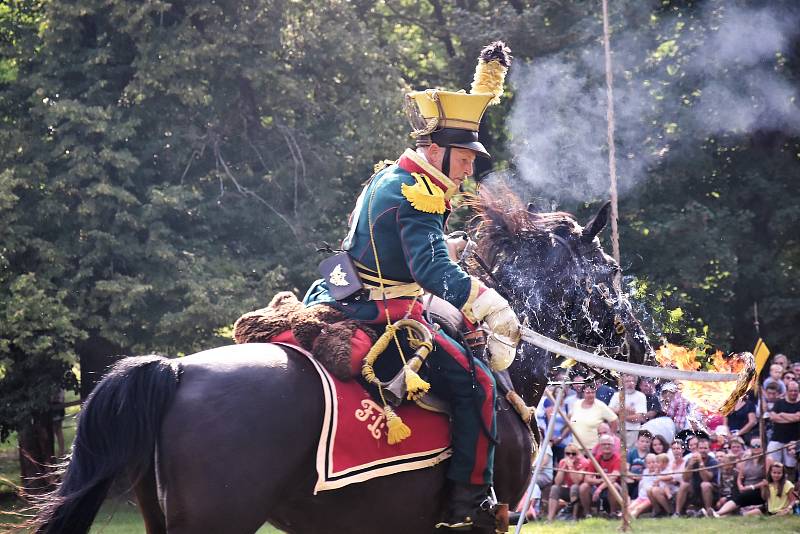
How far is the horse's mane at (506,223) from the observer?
20.5 feet

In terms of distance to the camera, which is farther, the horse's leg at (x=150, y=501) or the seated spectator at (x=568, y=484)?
the seated spectator at (x=568, y=484)

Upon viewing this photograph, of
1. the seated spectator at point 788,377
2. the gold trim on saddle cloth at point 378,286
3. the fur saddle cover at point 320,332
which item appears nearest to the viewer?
the fur saddle cover at point 320,332

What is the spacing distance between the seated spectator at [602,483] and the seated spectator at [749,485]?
1124 millimetres

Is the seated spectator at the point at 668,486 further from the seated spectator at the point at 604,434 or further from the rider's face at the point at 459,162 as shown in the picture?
the rider's face at the point at 459,162

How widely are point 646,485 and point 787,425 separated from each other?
1641 millimetres

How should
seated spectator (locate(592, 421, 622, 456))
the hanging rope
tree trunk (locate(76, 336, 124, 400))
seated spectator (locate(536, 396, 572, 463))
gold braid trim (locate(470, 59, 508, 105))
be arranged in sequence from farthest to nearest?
tree trunk (locate(76, 336, 124, 400)) < seated spectator (locate(536, 396, 572, 463)) < seated spectator (locate(592, 421, 622, 456)) < the hanging rope < gold braid trim (locate(470, 59, 508, 105))

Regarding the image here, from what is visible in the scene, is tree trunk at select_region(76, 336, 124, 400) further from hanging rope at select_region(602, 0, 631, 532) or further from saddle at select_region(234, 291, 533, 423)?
saddle at select_region(234, 291, 533, 423)

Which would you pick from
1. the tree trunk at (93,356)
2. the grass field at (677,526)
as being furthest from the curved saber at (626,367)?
the tree trunk at (93,356)

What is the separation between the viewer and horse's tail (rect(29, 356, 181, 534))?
4727mm

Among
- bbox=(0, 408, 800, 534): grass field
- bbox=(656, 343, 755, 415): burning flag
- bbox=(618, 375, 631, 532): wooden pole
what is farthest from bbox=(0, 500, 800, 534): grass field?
bbox=(656, 343, 755, 415): burning flag

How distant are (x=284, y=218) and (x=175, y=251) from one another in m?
2.00

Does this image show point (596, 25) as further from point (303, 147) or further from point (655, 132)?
point (303, 147)

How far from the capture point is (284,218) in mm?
16766

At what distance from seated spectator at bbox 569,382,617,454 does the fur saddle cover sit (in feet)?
23.4
